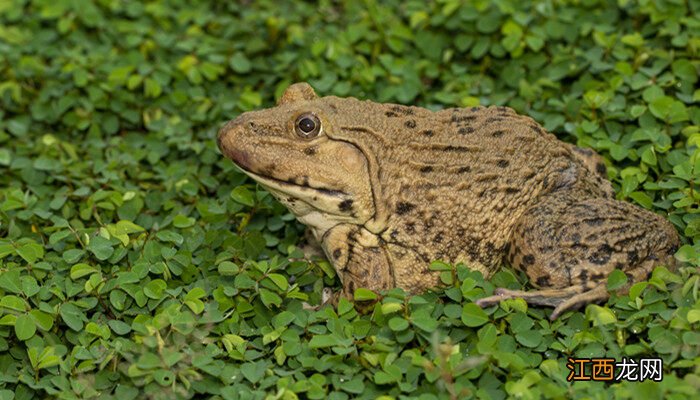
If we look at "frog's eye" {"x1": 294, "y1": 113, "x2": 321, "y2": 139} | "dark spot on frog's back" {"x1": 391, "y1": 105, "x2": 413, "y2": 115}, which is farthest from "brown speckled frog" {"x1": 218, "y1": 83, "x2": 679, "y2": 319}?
"dark spot on frog's back" {"x1": 391, "y1": 105, "x2": 413, "y2": 115}

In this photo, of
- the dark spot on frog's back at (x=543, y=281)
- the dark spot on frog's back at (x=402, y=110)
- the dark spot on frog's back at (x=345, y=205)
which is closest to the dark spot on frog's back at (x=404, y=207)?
the dark spot on frog's back at (x=345, y=205)

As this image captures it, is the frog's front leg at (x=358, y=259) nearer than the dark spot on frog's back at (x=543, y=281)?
No

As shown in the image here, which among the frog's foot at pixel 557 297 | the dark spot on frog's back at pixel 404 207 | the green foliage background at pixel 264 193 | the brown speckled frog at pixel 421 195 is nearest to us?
the green foliage background at pixel 264 193

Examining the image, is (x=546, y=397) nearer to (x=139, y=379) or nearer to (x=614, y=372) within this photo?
(x=614, y=372)

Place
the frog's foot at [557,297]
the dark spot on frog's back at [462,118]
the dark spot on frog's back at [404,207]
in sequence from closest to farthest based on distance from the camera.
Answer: the frog's foot at [557,297]
the dark spot on frog's back at [404,207]
the dark spot on frog's back at [462,118]

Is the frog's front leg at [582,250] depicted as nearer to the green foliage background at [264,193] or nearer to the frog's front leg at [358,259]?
the green foliage background at [264,193]

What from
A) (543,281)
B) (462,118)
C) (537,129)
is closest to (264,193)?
(462,118)

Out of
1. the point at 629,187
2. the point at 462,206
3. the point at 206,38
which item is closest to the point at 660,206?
the point at 629,187
